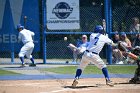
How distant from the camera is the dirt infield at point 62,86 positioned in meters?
11.2

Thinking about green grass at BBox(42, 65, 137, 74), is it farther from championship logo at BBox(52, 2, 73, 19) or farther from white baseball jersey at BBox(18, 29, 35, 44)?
championship logo at BBox(52, 2, 73, 19)

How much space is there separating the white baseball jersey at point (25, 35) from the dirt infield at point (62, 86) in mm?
4789

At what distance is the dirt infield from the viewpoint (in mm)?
11172

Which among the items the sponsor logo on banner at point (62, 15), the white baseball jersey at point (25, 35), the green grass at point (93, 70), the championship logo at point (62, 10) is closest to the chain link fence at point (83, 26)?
the sponsor logo on banner at point (62, 15)

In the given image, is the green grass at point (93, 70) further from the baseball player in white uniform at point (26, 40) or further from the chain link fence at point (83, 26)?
the chain link fence at point (83, 26)

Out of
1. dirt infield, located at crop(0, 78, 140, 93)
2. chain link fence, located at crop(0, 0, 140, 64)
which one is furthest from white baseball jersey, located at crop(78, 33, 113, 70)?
chain link fence, located at crop(0, 0, 140, 64)

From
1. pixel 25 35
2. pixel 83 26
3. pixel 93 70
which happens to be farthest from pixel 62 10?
pixel 93 70

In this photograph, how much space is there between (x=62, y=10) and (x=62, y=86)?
818 centimetres

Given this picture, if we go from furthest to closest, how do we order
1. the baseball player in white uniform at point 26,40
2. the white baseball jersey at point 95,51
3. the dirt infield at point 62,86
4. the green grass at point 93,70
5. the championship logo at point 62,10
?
the championship logo at point 62,10 → the baseball player in white uniform at point 26,40 → the green grass at point 93,70 → the white baseball jersey at point 95,51 → the dirt infield at point 62,86

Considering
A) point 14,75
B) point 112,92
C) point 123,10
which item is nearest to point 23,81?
point 14,75

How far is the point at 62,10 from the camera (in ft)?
64.7

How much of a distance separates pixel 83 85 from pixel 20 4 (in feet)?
28.4

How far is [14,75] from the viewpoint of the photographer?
15.4 m

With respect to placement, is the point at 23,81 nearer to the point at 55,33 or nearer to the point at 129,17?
the point at 55,33
